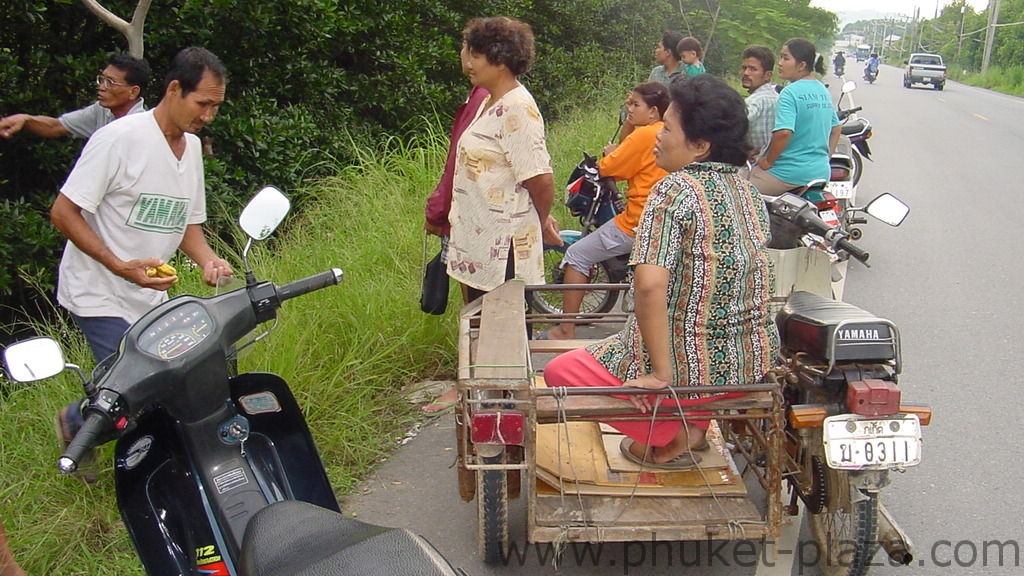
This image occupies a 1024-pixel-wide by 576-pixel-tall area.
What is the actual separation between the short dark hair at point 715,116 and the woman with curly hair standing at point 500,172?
1.19 metres

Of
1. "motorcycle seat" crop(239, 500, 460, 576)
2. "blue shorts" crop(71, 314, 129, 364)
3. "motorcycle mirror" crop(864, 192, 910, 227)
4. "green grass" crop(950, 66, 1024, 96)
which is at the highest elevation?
"motorcycle mirror" crop(864, 192, 910, 227)

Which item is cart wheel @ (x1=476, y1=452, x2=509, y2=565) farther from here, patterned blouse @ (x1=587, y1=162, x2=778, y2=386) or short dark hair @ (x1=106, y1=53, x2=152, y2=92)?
short dark hair @ (x1=106, y1=53, x2=152, y2=92)

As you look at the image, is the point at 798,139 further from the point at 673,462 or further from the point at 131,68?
the point at 131,68

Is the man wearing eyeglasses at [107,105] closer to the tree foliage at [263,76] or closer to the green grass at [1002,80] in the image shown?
the tree foliage at [263,76]

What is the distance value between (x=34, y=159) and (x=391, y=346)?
258 cm

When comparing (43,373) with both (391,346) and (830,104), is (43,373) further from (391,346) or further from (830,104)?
(830,104)

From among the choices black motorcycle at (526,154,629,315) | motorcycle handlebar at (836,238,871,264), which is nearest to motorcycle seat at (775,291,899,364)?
motorcycle handlebar at (836,238,871,264)

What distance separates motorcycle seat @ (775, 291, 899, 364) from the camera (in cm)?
273

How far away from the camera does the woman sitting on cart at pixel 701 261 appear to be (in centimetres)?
270

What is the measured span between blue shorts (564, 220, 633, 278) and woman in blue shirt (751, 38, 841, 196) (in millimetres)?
1394

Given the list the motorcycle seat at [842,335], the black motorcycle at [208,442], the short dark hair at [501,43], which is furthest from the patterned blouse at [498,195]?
the black motorcycle at [208,442]

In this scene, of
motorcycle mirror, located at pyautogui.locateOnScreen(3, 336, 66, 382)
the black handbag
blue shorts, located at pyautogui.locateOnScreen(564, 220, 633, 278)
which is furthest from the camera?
blue shorts, located at pyautogui.locateOnScreen(564, 220, 633, 278)

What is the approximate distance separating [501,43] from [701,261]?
5.51 feet

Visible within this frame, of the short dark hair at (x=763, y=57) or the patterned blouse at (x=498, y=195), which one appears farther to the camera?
the short dark hair at (x=763, y=57)
